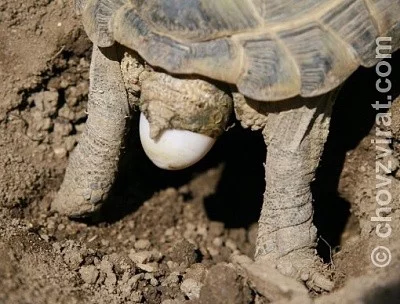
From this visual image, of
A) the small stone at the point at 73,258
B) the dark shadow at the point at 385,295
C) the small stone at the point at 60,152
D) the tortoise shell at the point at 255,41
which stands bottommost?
the small stone at the point at 73,258

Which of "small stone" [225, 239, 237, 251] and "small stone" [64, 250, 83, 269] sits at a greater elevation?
"small stone" [64, 250, 83, 269]

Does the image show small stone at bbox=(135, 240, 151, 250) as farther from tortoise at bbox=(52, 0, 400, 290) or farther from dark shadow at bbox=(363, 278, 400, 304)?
dark shadow at bbox=(363, 278, 400, 304)

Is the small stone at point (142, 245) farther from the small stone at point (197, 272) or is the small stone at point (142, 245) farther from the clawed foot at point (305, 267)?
the clawed foot at point (305, 267)

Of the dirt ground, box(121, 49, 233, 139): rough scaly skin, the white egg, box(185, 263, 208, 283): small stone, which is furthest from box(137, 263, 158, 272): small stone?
box(121, 49, 233, 139): rough scaly skin

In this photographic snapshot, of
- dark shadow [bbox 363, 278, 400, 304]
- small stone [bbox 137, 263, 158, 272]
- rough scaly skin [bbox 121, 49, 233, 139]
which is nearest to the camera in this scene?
dark shadow [bbox 363, 278, 400, 304]

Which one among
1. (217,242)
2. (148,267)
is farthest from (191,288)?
(217,242)

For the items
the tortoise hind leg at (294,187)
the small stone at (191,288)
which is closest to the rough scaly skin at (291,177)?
the tortoise hind leg at (294,187)

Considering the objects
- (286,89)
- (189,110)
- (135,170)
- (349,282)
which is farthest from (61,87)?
(349,282)

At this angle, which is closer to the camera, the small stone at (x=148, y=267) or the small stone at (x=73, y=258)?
the small stone at (x=73, y=258)
